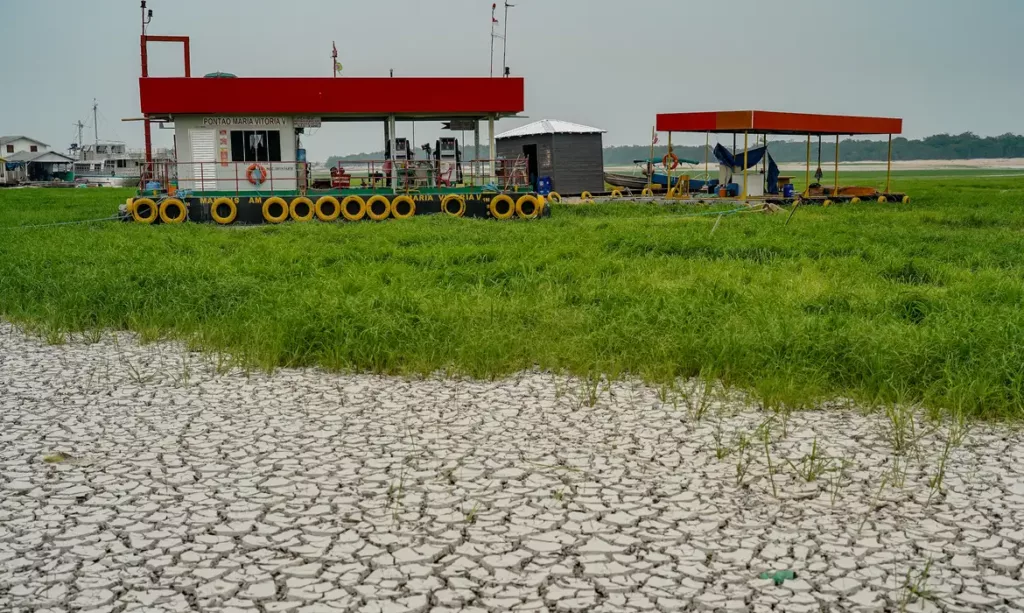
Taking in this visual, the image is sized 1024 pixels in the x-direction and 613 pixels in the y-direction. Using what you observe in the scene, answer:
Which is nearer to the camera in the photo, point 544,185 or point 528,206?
point 528,206

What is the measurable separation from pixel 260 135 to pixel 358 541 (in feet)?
59.4

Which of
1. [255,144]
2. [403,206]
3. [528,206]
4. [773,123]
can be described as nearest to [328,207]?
[403,206]

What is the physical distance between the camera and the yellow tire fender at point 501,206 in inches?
828

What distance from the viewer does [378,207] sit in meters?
20.6

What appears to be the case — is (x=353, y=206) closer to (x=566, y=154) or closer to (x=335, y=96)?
(x=335, y=96)

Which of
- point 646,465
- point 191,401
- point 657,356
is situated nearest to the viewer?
point 646,465

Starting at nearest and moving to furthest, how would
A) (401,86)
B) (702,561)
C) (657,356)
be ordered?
(702,561) → (657,356) → (401,86)

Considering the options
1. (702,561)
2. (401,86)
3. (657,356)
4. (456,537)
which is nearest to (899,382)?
(657,356)

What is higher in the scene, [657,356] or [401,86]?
[401,86]

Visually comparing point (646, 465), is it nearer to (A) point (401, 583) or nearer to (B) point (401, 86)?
(A) point (401, 583)

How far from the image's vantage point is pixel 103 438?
5.73 meters

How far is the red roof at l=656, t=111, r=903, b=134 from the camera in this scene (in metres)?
24.1

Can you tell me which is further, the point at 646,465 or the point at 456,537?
the point at 646,465

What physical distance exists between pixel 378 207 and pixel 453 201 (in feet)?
5.59
